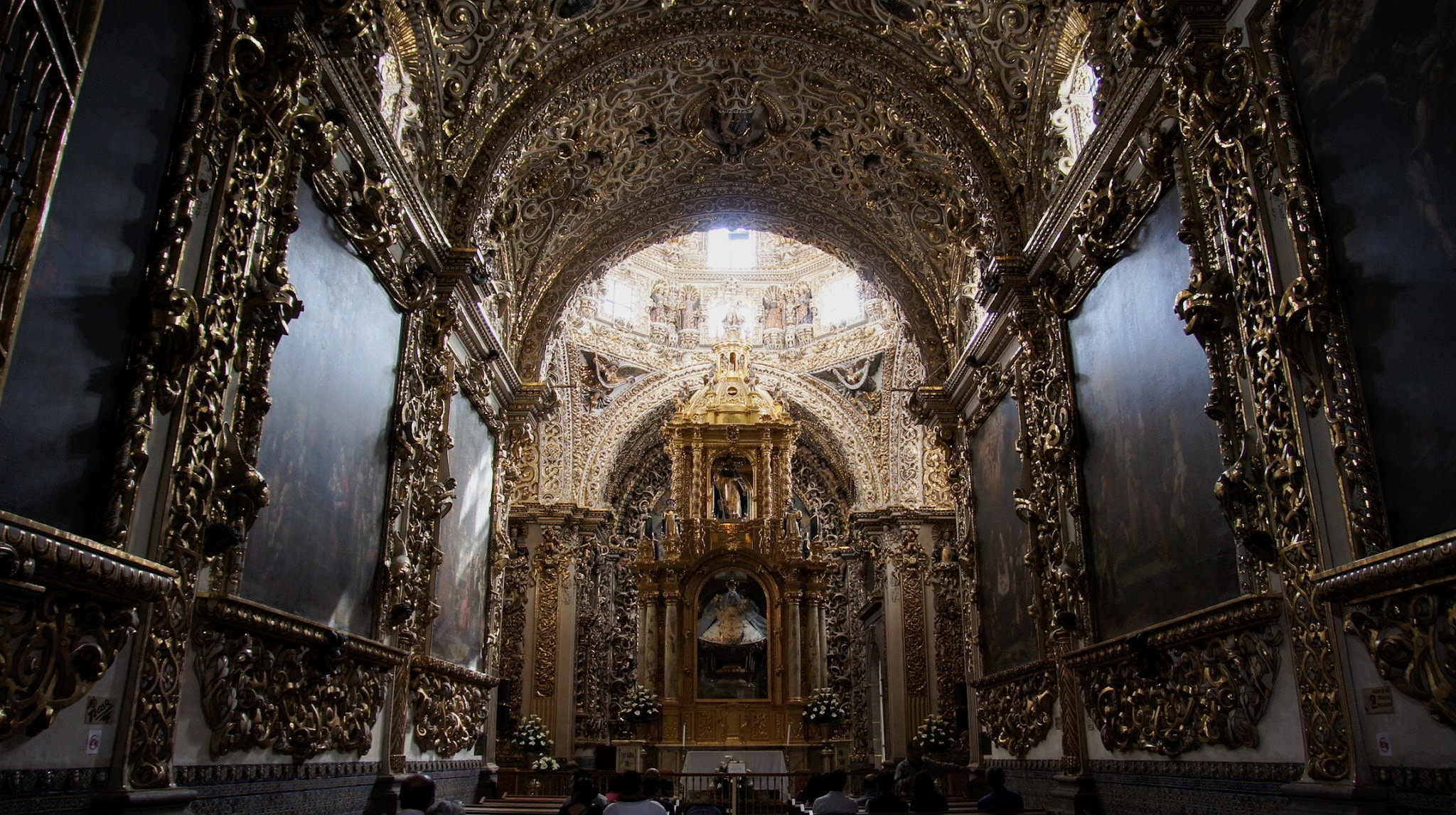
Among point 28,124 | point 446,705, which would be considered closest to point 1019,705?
point 446,705

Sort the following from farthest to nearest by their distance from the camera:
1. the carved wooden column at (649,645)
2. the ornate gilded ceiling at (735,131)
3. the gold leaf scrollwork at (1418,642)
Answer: the carved wooden column at (649,645) → the ornate gilded ceiling at (735,131) → the gold leaf scrollwork at (1418,642)

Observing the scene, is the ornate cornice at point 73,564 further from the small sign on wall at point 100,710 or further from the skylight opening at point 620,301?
the skylight opening at point 620,301

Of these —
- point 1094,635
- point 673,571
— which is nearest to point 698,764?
point 673,571

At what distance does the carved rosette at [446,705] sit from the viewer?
10.5 meters

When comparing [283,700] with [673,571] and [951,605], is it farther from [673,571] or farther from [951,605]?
[673,571]

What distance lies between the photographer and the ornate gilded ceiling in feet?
36.9

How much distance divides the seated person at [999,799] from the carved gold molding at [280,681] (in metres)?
5.01

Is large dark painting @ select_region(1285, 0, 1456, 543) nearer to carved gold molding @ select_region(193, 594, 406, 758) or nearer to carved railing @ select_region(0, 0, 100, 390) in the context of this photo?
carved railing @ select_region(0, 0, 100, 390)

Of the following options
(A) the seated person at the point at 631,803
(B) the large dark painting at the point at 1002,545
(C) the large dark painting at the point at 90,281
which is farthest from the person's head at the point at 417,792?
(B) the large dark painting at the point at 1002,545

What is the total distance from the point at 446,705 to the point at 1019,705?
6536mm

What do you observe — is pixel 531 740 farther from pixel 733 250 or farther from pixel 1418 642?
pixel 1418 642

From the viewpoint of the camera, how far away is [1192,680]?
24.5 ft

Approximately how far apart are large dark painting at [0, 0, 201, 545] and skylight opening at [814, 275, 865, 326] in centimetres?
2121

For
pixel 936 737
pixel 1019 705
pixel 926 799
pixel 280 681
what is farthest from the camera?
pixel 936 737
